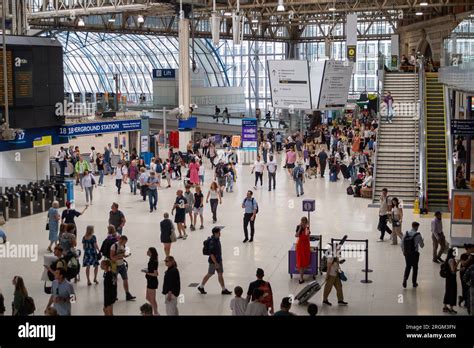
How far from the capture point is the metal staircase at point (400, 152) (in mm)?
27759

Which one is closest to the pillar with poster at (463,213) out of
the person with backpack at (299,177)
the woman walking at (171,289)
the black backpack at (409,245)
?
the black backpack at (409,245)

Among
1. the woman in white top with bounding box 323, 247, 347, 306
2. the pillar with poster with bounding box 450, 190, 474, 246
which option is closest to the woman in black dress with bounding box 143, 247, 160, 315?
the woman in white top with bounding box 323, 247, 347, 306

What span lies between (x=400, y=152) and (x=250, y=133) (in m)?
9.12

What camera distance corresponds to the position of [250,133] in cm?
3722

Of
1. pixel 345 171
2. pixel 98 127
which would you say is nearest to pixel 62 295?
pixel 98 127

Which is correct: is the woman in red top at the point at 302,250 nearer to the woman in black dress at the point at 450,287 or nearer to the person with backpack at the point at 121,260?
the woman in black dress at the point at 450,287

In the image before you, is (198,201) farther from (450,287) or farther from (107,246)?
(450,287)

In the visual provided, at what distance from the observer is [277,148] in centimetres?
4634

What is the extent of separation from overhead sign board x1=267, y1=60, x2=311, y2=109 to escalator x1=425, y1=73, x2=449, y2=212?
313 inches

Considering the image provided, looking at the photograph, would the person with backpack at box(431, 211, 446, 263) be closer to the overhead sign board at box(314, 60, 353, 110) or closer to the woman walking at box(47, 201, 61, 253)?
A: the woman walking at box(47, 201, 61, 253)
